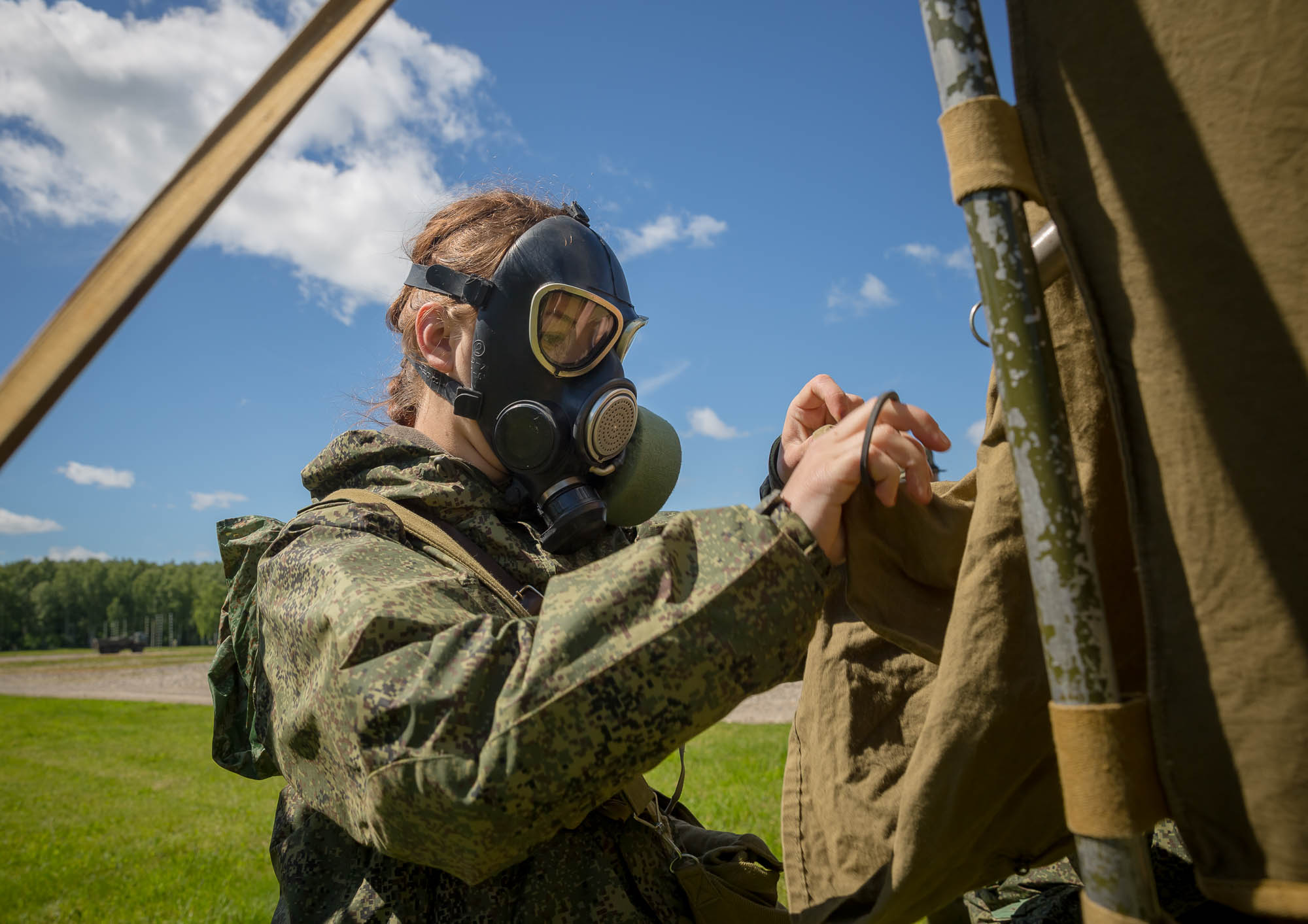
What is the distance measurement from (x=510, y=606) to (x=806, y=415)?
739 mm

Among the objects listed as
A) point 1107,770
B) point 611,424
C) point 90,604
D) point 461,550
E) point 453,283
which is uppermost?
point 90,604

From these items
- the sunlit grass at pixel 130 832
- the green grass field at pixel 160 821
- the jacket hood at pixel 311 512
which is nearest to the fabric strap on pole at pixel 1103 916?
the jacket hood at pixel 311 512

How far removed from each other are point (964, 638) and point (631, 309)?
1638mm

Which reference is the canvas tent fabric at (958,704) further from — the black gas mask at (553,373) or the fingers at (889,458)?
the black gas mask at (553,373)

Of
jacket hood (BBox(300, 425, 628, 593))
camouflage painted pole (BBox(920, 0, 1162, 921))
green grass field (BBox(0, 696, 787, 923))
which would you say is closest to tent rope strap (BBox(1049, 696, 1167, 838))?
camouflage painted pole (BBox(920, 0, 1162, 921))

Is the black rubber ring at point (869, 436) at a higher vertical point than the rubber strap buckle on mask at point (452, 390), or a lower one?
lower

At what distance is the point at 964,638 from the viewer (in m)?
1.24

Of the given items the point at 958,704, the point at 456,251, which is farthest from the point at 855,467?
the point at 456,251

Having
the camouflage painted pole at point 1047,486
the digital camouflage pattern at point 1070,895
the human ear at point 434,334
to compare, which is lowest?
the digital camouflage pattern at point 1070,895

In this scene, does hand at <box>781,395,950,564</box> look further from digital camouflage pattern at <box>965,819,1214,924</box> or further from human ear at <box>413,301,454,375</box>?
human ear at <box>413,301,454,375</box>

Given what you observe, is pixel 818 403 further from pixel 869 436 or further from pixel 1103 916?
pixel 1103 916

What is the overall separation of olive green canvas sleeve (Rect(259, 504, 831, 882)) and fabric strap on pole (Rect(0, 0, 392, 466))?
622 mm

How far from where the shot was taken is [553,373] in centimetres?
244

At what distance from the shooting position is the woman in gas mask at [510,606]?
1285 millimetres
